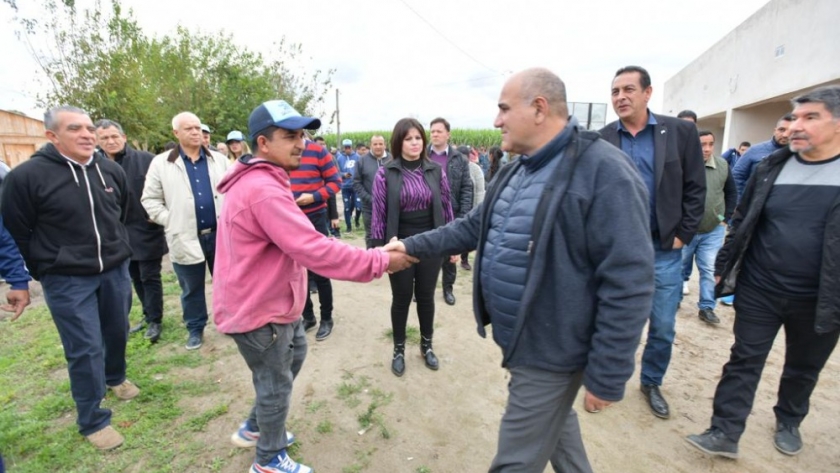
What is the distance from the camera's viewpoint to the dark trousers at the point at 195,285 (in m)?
4.22

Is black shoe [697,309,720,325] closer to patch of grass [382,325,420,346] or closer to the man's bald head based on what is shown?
patch of grass [382,325,420,346]

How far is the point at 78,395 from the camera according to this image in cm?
283

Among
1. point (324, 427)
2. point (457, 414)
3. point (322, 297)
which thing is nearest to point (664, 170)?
point (457, 414)

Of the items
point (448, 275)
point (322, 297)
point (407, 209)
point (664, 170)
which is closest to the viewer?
point (664, 170)

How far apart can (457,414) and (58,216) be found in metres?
3.18

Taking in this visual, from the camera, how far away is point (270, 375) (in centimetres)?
238

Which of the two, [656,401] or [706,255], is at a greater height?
[706,255]

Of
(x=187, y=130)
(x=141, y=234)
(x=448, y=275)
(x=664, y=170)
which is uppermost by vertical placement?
(x=187, y=130)

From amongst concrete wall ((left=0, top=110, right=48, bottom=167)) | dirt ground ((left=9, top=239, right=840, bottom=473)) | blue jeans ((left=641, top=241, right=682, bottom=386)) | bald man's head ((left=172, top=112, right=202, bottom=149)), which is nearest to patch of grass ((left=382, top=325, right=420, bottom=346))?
dirt ground ((left=9, top=239, right=840, bottom=473))

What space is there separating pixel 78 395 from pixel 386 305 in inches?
132

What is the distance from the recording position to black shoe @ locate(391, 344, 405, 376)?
3754 millimetres

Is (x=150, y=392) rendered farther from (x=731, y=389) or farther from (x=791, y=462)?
(x=791, y=462)

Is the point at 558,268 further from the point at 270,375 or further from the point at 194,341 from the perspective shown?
the point at 194,341

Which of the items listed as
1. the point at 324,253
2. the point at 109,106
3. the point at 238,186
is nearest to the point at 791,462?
the point at 324,253
